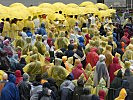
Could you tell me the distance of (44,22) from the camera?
29.3 metres

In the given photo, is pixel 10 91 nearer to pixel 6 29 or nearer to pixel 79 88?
pixel 79 88

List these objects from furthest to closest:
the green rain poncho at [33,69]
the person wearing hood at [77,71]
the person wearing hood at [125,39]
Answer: the person wearing hood at [125,39]
the green rain poncho at [33,69]
the person wearing hood at [77,71]

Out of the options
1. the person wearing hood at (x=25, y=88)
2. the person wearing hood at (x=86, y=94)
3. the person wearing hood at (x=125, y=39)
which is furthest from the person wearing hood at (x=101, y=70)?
the person wearing hood at (x=125, y=39)

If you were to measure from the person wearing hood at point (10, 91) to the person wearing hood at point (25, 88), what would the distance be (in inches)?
6.4

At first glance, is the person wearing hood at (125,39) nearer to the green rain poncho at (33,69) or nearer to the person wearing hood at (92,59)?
the person wearing hood at (92,59)

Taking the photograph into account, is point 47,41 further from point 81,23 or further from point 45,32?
point 81,23

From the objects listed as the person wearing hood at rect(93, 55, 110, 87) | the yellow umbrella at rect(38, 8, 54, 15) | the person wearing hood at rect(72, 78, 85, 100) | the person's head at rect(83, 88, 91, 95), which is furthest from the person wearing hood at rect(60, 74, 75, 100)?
the yellow umbrella at rect(38, 8, 54, 15)

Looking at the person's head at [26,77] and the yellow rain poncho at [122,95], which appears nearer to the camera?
the yellow rain poncho at [122,95]

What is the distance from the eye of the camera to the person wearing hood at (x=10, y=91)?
15.7m

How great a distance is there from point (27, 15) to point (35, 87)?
14.8 meters

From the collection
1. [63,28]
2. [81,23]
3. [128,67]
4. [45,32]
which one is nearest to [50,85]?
[128,67]

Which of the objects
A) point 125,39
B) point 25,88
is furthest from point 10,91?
point 125,39

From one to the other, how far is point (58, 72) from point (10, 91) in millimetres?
1987

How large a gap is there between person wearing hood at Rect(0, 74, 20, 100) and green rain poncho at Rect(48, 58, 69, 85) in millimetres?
1569
